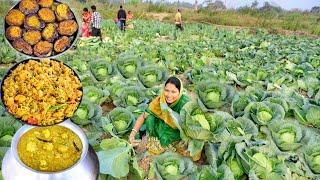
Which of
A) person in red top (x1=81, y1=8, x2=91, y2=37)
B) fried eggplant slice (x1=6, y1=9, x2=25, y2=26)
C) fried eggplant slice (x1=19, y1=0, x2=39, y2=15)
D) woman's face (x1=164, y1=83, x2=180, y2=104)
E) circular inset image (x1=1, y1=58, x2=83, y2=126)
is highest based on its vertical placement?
fried eggplant slice (x1=19, y1=0, x2=39, y2=15)

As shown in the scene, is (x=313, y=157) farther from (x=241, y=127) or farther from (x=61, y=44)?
(x=61, y=44)

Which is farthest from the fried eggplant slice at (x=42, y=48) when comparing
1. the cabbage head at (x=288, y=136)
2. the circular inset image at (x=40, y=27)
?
the cabbage head at (x=288, y=136)

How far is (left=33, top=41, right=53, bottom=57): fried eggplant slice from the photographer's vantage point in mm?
2053

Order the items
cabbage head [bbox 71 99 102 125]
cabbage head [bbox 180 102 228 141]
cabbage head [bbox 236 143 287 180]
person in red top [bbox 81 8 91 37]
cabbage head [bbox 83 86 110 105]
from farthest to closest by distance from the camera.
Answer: person in red top [bbox 81 8 91 37] < cabbage head [bbox 83 86 110 105] < cabbage head [bbox 71 99 102 125] < cabbage head [bbox 180 102 228 141] < cabbage head [bbox 236 143 287 180]

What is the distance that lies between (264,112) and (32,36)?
208 cm

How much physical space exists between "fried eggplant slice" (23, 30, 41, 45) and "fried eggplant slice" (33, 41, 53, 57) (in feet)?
0.06

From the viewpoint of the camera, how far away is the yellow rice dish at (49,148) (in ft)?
7.20

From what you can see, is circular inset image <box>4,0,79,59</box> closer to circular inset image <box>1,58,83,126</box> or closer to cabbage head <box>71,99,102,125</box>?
circular inset image <box>1,58,83,126</box>

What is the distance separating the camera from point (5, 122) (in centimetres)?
292

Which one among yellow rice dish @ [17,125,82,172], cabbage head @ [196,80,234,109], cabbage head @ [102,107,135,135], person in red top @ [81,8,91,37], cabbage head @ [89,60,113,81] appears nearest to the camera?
yellow rice dish @ [17,125,82,172]

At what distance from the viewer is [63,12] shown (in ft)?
6.84

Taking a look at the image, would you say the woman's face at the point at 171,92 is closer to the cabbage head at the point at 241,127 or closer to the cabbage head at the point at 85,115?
the cabbage head at the point at 241,127

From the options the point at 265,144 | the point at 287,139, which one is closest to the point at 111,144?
the point at 265,144

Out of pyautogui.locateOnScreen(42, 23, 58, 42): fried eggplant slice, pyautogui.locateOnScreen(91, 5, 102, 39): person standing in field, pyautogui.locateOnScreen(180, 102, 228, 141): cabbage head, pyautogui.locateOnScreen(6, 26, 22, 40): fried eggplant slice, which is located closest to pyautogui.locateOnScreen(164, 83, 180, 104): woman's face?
pyautogui.locateOnScreen(180, 102, 228, 141): cabbage head
